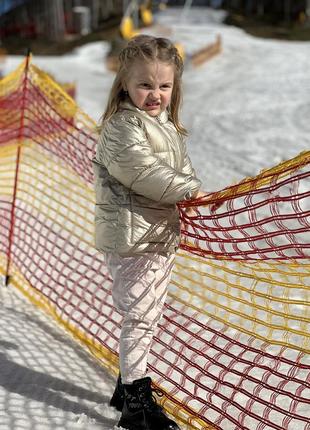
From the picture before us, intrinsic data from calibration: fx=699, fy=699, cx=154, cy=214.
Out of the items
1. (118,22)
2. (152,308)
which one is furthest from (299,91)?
(118,22)

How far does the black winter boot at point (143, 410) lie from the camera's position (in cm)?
264

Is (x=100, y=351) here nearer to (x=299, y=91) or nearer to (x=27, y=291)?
A: (x=27, y=291)

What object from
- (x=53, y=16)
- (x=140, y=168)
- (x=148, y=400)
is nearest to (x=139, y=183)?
(x=140, y=168)

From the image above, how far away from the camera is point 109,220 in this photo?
8.55 ft

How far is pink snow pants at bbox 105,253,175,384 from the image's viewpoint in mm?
2617

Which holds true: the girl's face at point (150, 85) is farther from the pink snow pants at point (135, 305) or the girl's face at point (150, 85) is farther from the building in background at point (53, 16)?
the building in background at point (53, 16)

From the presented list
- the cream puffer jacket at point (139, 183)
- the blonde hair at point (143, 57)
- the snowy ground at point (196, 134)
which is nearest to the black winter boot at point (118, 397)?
the snowy ground at point (196, 134)

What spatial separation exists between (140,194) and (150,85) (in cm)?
40

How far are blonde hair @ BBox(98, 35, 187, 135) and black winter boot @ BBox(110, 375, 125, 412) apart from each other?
1047 millimetres

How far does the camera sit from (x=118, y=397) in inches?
114

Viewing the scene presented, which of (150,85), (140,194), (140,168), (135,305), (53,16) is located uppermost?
(150,85)

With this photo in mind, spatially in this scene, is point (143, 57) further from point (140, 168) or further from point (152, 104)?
point (140, 168)

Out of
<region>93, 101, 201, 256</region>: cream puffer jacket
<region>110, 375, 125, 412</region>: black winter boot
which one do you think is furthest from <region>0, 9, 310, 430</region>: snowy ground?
<region>93, 101, 201, 256</region>: cream puffer jacket

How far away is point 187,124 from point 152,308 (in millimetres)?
8172
